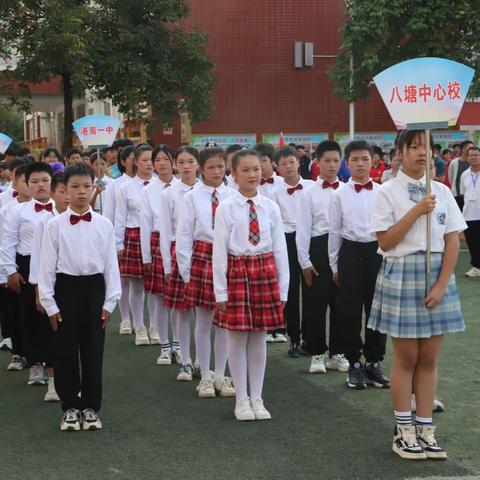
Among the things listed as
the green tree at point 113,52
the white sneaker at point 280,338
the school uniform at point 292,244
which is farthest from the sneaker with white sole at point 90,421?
the green tree at point 113,52

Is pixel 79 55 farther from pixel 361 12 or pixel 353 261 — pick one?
pixel 353 261

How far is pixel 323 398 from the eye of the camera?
6.16m

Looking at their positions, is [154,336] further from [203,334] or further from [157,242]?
[203,334]

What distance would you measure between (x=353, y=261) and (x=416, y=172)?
1.60 m

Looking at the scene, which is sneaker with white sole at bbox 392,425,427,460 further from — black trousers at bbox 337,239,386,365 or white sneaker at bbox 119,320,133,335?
white sneaker at bbox 119,320,133,335

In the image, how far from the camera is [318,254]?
7.24 metres

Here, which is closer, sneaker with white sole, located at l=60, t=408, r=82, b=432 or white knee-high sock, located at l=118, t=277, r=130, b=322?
sneaker with white sole, located at l=60, t=408, r=82, b=432

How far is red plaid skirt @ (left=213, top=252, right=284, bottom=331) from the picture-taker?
18.5 ft

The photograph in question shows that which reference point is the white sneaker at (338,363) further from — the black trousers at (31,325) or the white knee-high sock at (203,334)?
the black trousers at (31,325)

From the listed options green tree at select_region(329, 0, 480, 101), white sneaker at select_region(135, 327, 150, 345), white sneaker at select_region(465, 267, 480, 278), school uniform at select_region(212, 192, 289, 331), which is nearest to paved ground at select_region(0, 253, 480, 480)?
school uniform at select_region(212, 192, 289, 331)

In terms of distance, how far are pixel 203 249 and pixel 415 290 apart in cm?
208

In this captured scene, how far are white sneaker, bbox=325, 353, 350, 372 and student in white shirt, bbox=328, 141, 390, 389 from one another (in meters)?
0.52

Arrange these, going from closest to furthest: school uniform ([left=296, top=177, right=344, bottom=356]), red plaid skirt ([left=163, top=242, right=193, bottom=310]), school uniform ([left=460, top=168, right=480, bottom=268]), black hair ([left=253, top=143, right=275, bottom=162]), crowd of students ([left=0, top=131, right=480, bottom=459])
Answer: crowd of students ([left=0, top=131, right=480, bottom=459]) → red plaid skirt ([left=163, top=242, right=193, bottom=310]) → school uniform ([left=296, top=177, right=344, bottom=356]) → black hair ([left=253, top=143, right=275, bottom=162]) → school uniform ([left=460, top=168, right=480, bottom=268])

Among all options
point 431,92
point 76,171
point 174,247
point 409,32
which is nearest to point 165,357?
point 174,247
